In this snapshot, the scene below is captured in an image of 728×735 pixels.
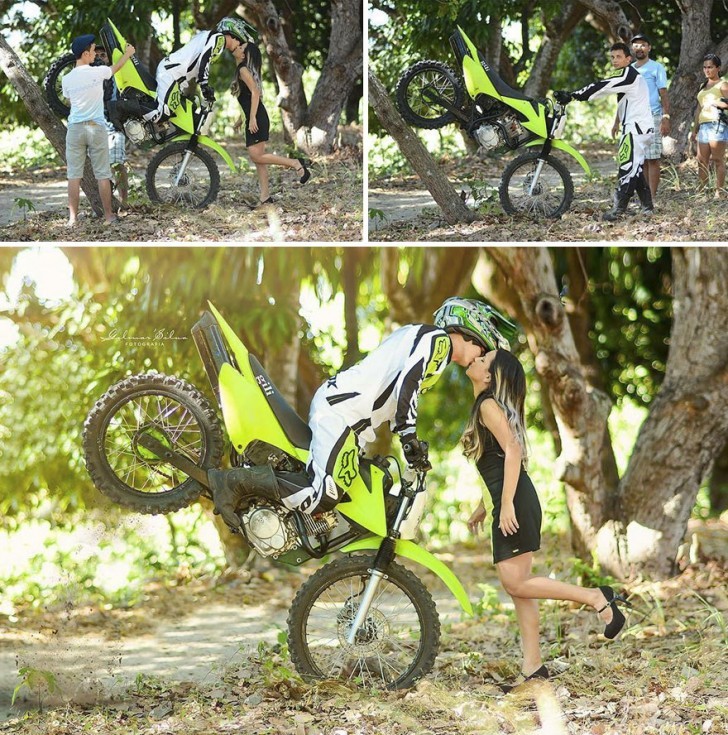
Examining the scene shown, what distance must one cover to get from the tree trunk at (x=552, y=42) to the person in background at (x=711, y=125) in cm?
65

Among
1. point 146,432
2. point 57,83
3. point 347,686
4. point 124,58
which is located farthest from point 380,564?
point 57,83

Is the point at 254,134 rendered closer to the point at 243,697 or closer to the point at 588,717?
the point at 243,697

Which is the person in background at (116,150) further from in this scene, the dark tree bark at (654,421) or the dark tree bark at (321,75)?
the dark tree bark at (654,421)

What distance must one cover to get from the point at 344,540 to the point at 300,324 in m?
1.63

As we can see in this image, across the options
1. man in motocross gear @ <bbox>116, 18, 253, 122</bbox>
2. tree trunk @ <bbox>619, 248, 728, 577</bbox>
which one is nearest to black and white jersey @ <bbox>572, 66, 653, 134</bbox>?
tree trunk @ <bbox>619, 248, 728, 577</bbox>

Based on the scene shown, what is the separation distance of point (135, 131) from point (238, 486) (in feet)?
6.29

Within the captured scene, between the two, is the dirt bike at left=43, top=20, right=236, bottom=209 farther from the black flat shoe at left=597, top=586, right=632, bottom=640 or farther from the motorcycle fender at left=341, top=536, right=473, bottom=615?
the black flat shoe at left=597, top=586, right=632, bottom=640

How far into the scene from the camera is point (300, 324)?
5551 mm

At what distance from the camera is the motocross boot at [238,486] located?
413 cm

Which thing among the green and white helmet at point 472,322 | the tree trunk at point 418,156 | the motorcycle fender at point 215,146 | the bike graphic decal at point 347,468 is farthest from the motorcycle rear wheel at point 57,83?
the bike graphic decal at point 347,468

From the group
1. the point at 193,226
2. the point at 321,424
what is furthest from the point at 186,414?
the point at 193,226

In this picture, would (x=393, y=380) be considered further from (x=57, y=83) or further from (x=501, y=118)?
(x=57, y=83)

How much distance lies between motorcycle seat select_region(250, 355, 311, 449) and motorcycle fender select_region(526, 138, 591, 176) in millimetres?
1851

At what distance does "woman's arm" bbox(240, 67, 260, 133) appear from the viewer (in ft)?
16.8
